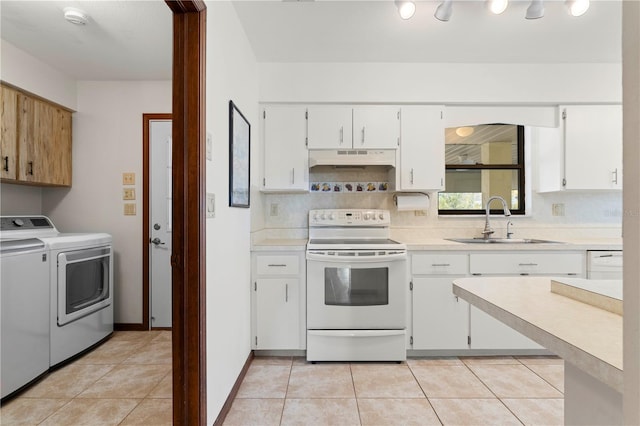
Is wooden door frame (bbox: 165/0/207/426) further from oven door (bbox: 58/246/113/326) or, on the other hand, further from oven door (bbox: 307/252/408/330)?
oven door (bbox: 58/246/113/326)

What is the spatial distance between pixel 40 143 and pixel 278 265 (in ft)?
7.51

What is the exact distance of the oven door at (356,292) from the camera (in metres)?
2.38

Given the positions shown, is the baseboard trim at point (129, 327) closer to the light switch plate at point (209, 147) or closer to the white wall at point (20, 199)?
the white wall at point (20, 199)

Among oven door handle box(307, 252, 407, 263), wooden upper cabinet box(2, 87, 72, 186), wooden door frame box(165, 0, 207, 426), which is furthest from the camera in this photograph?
wooden upper cabinet box(2, 87, 72, 186)

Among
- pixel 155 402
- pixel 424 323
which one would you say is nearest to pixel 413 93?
pixel 424 323

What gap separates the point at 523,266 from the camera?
2441mm

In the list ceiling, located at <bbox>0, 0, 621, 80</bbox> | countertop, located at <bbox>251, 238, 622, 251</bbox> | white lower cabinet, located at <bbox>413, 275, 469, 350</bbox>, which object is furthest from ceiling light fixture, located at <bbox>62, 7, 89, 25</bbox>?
white lower cabinet, located at <bbox>413, 275, 469, 350</bbox>

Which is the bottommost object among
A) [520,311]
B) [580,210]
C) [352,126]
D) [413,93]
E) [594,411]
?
[594,411]

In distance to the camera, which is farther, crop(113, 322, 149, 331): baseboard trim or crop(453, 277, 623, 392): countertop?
crop(113, 322, 149, 331): baseboard trim

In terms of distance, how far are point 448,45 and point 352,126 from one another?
0.94 meters

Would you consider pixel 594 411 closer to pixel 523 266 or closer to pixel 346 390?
pixel 346 390

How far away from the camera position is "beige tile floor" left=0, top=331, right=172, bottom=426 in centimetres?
174

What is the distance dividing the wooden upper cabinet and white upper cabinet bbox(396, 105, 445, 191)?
3.05 m

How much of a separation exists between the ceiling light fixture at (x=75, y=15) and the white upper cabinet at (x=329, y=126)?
163cm
